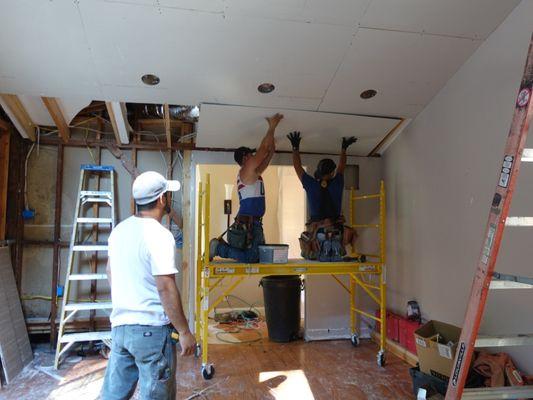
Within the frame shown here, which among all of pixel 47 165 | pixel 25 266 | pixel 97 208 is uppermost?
pixel 47 165

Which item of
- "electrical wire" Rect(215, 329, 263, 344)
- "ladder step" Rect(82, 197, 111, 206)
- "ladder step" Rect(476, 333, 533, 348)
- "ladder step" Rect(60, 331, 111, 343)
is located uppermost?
"ladder step" Rect(82, 197, 111, 206)

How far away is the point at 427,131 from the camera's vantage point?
3473mm

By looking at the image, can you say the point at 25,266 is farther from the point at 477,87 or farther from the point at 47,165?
the point at 477,87

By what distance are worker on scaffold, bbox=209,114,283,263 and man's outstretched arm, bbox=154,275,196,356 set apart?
1.63 metres

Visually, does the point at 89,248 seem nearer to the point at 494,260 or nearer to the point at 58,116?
the point at 58,116

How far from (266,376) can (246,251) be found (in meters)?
1.09

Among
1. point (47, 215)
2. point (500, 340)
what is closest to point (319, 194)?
point (500, 340)

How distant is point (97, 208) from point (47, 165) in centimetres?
70

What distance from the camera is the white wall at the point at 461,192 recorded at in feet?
7.98

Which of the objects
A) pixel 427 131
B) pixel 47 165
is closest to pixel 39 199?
pixel 47 165

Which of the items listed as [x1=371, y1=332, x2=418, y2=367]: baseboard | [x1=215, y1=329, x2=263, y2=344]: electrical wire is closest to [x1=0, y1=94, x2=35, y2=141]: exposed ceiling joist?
[x1=215, y1=329, x2=263, y2=344]: electrical wire

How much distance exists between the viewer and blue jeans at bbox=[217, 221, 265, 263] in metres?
3.40

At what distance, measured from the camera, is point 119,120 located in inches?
146

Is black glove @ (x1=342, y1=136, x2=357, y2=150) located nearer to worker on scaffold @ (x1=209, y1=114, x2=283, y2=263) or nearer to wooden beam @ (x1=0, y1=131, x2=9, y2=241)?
worker on scaffold @ (x1=209, y1=114, x2=283, y2=263)
